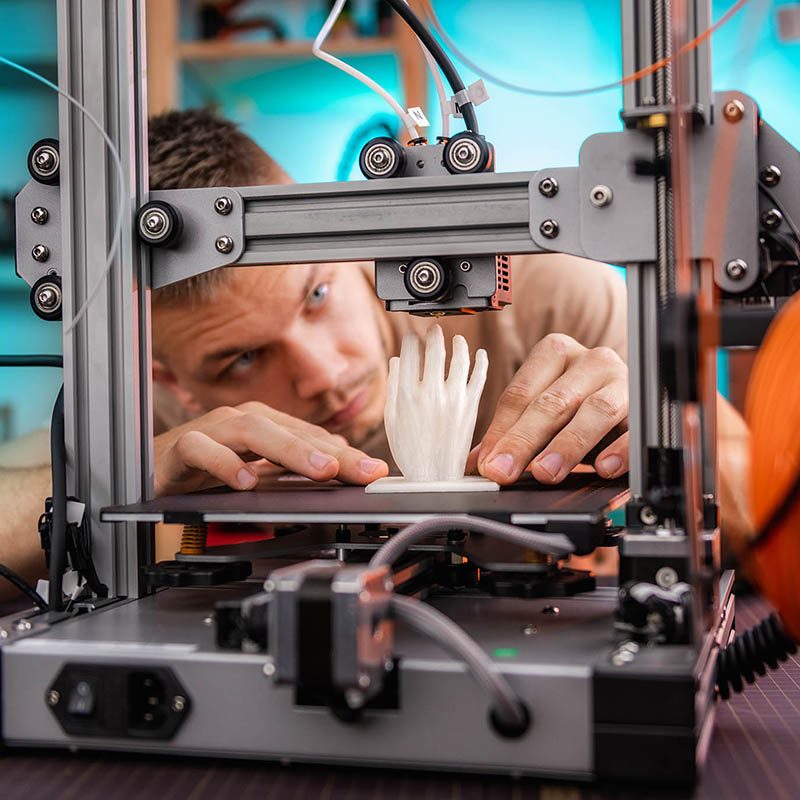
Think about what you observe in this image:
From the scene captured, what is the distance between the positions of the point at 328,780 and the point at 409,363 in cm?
50

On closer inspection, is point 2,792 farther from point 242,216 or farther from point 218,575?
point 242,216

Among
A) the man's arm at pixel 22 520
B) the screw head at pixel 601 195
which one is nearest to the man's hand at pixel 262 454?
the screw head at pixel 601 195

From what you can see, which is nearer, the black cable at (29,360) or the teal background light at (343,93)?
the black cable at (29,360)

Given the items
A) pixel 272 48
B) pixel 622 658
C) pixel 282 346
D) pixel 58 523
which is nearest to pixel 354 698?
pixel 622 658

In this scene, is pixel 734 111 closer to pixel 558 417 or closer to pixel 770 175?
pixel 770 175

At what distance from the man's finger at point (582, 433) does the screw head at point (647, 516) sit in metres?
0.25

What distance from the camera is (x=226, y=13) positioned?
2.34 meters

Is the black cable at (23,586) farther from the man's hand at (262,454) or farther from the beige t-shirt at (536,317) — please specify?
the beige t-shirt at (536,317)

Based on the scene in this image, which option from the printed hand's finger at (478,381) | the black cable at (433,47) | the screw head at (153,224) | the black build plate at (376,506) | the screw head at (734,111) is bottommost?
the black build plate at (376,506)

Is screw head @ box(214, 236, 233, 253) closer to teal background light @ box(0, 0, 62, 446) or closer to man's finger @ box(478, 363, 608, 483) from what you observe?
man's finger @ box(478, 363, 608, 483)

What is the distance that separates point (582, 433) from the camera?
1.24 metres

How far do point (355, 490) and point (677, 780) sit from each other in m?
0.54

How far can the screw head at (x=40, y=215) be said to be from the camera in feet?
3.81

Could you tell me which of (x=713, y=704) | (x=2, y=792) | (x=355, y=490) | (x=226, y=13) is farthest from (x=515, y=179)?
(x=226, y=13)
